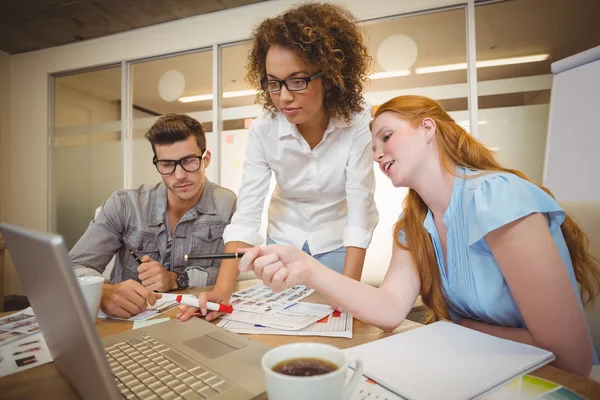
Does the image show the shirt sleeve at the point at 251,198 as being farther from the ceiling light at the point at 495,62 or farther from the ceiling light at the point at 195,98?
the ceiling light at the point at 195,98

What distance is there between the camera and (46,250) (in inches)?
14.7

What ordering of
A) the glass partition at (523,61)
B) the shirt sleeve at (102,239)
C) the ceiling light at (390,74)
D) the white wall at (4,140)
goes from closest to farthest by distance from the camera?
1. the shirt sleeve at (102,239)
2. the glass partition at (523,61)
3. the ceiling light at (390,74)
4. the white wall at (4,140)

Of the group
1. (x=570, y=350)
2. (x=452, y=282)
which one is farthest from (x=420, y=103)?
(x=570, y=350)

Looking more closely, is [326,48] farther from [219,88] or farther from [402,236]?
[219,88]

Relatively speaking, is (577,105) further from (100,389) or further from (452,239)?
(100,389)

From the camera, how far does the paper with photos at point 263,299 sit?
103 centimetres

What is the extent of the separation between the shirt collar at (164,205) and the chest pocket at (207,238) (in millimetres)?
68

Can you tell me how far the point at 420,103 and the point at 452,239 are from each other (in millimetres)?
408

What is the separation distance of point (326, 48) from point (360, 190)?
0.55 m

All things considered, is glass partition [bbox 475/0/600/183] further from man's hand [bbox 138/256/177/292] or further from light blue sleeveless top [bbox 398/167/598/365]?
man's hand [bbox 138/256/177/292]

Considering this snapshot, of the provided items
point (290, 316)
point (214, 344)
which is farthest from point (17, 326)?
point (290, 316)

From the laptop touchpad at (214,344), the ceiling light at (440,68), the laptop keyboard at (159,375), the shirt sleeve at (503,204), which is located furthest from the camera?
the ceiling light at (440,68)

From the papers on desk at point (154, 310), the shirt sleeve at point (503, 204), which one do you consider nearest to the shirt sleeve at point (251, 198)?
the papers on desk at point (154, 310)

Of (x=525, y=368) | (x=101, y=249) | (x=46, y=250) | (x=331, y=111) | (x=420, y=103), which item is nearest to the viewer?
(x=46, y=250)
